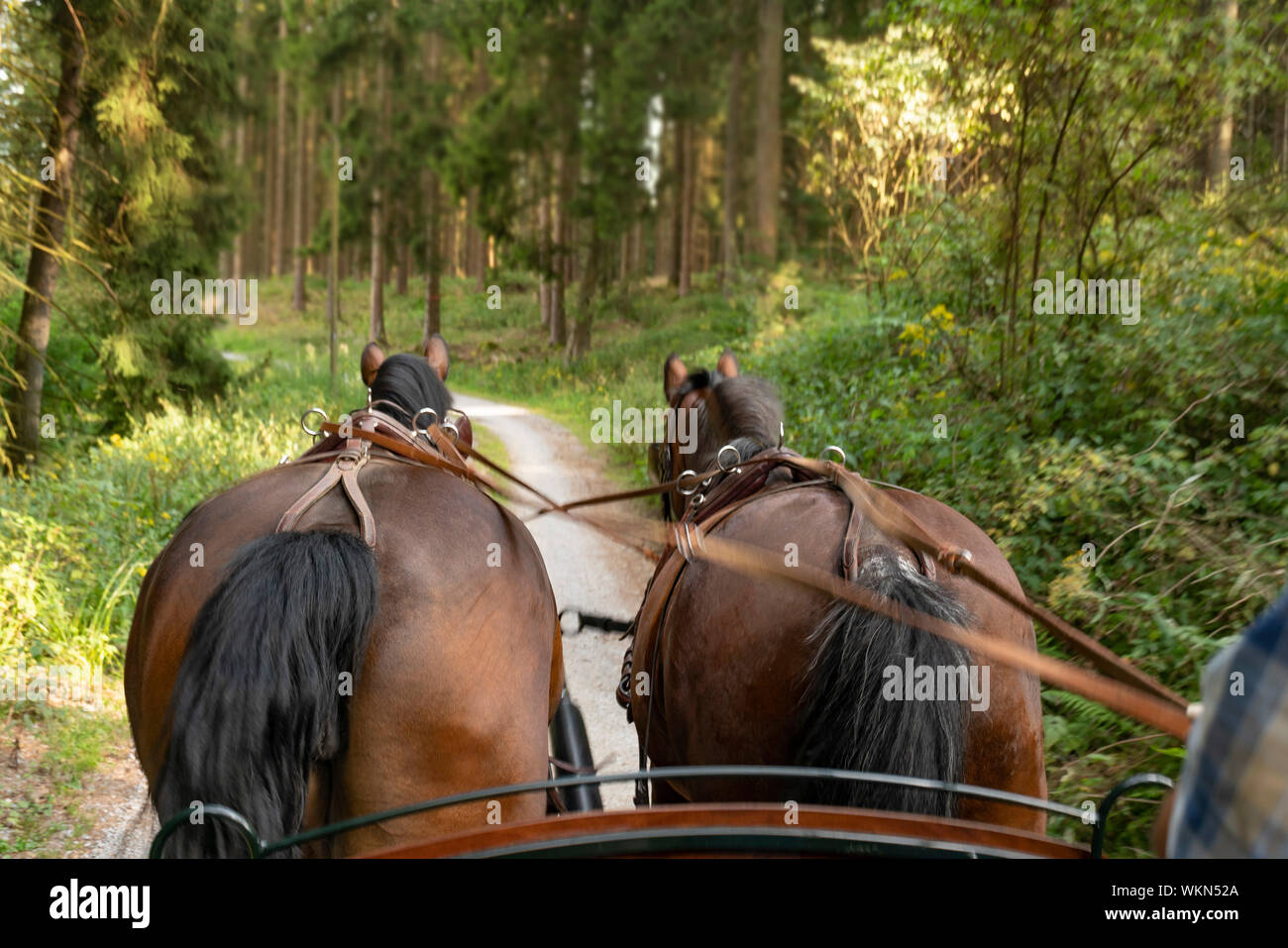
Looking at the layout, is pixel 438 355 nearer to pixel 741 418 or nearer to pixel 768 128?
pixel 741 418

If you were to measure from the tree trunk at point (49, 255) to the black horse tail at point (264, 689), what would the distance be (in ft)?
26.4

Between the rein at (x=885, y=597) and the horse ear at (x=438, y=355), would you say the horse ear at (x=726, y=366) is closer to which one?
the rein at (x=885, y=597)

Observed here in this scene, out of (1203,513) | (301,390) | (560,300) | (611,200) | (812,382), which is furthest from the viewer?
(560,300)

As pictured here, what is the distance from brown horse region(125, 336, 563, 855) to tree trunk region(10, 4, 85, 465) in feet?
25.0

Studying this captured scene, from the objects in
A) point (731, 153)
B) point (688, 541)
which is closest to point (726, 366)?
point (688, 541)

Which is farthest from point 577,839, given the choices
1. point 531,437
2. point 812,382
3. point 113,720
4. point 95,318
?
point 531,437

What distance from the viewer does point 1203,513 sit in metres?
4.46

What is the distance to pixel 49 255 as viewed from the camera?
335 inches

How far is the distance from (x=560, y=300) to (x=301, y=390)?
831 centimetres

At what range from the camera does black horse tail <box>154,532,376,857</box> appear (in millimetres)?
1889

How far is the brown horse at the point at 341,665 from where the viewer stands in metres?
1.91

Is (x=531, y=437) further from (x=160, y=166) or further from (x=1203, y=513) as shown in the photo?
(x=1203, y=513)

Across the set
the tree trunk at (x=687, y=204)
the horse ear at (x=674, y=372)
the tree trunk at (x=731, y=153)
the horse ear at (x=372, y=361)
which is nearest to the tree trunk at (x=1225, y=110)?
the horse ear at (x=674, y=372)

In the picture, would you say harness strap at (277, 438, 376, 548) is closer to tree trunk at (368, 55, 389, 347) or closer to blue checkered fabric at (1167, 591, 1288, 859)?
blue checkered fabric at (1167, 591, 1288, 859)
